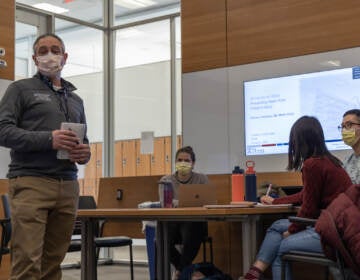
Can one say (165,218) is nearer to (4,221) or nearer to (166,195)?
(166,195)

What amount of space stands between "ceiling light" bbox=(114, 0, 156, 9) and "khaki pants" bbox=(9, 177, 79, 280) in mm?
4806

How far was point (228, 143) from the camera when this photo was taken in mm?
5082

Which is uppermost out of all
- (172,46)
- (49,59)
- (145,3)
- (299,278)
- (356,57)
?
(145,3)

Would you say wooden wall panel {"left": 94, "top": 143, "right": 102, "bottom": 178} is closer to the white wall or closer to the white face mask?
the white wall

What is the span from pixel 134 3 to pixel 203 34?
87.8 inches

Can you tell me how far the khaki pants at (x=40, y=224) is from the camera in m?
2.44

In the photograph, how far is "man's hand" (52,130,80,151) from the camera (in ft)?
8.16

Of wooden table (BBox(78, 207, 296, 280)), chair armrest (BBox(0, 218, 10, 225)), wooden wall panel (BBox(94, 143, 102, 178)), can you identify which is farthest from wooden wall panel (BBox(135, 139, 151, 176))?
wooden table (BBox(78, 207, 296, 280))

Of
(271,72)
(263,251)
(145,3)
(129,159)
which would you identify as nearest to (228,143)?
(271,72)

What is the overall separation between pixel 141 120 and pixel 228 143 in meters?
2.22

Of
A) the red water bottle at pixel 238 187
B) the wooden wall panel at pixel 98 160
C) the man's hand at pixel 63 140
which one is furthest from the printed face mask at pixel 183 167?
the wooden wall panel at pixel 98 160

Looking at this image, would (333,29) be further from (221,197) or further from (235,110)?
(221,197)

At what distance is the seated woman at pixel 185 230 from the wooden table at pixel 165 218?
649 millimetres

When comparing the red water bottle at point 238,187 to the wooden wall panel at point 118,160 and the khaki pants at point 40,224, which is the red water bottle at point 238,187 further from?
the wooden wall panel at point 118,160
